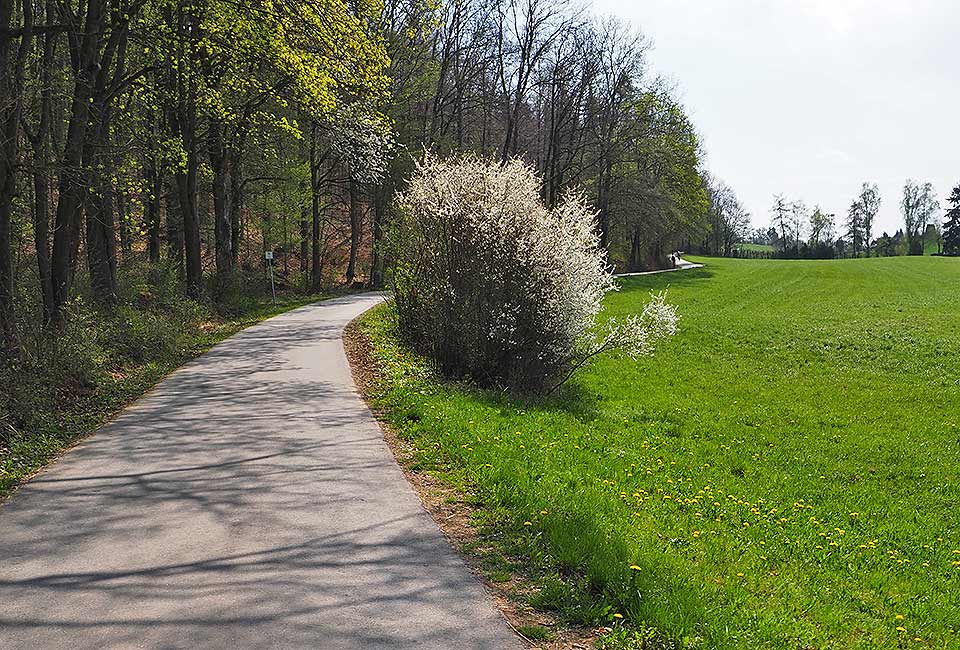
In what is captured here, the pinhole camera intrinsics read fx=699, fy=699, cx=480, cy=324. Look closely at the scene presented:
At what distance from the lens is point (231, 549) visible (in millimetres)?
5215

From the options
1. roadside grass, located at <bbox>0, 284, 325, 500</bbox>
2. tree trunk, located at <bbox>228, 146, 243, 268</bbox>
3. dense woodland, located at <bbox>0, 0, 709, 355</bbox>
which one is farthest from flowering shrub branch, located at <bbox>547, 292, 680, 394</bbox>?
tree trunk, located at <bbox>228, 146, 243, 268</bbox>

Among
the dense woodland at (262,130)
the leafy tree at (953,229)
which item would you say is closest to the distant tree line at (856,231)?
the leafy tree at (953,229)

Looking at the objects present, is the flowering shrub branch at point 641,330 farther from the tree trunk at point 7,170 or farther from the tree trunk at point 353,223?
the tree trunk at point 353,223

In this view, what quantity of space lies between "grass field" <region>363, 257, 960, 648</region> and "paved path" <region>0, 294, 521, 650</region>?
2.31 ft

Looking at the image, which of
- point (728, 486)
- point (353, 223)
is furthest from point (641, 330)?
point (353, 223)

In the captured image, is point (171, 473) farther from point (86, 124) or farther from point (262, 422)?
point (86, 124)

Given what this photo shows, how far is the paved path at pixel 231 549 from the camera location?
4.06 metres

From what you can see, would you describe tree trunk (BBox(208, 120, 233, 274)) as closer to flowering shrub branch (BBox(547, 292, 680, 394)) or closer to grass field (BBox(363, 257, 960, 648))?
grass field (BBox(363, 257, 960, 648))

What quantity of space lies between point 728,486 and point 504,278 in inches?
219

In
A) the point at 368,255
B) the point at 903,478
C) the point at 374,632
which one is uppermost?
the point at 368,255

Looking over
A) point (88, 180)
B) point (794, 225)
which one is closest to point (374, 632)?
point (88, 180)

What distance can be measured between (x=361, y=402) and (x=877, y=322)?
24.4 meters

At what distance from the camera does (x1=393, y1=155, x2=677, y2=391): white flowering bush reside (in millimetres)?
12570

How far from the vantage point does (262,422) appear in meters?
9.36
